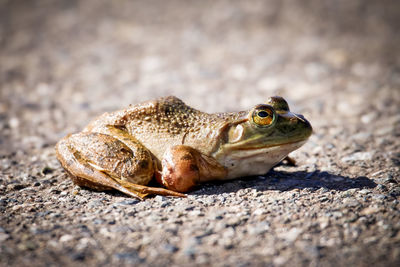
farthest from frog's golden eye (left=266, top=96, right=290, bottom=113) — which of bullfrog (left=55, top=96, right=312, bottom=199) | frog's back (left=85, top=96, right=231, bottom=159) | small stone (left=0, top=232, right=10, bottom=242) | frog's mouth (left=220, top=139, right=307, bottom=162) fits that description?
small stone (left=0, top=232, right=10, bottom=242)

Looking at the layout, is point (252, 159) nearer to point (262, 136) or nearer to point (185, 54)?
point (262, 136)

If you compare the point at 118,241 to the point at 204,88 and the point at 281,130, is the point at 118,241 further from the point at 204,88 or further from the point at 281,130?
the point at 204,88

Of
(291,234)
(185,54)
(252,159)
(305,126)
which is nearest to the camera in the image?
(291,234)

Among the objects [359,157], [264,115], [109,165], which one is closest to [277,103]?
[264,115]

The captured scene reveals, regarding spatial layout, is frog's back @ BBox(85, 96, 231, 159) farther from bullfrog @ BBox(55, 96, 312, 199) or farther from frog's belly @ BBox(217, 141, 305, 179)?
frog's belly @ BBox(217, 141, 305, 179)

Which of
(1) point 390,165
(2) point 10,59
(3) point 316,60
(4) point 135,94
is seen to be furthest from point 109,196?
(2) point 10,59

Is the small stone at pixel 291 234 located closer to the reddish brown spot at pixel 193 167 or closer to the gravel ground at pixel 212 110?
the gravel ground at pixel 212 110

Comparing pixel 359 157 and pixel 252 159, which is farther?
pixel 359 157
